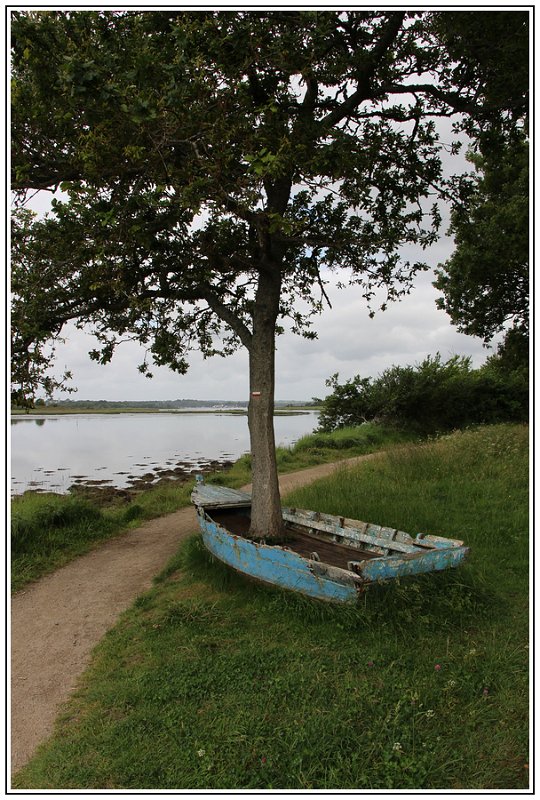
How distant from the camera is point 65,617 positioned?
7.54 metres

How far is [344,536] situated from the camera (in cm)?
817

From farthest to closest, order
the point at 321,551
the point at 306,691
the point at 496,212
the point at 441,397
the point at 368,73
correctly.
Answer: the point at 441,397 < the point at 496,212 < the point at 368,73 < the point at 321,551 < the point at 306,691

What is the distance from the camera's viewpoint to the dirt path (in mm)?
5371

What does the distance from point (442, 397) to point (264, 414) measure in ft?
62.1

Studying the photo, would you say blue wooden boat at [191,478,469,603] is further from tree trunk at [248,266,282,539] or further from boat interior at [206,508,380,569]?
tree trunk at [248,266,282,539]

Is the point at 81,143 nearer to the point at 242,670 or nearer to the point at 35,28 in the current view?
the point at 35,28

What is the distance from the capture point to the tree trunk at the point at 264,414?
328 inches

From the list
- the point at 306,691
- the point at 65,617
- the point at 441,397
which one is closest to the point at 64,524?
the point at 65,617

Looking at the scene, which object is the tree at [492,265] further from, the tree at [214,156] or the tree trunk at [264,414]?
the tree trunk at [264,414]

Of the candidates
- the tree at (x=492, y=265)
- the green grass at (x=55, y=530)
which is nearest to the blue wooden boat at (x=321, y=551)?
the green grass at (x=55, y=530)

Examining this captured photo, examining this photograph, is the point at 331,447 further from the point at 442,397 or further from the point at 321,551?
the point at 321,551

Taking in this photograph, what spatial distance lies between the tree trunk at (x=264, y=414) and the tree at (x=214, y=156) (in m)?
0.03
